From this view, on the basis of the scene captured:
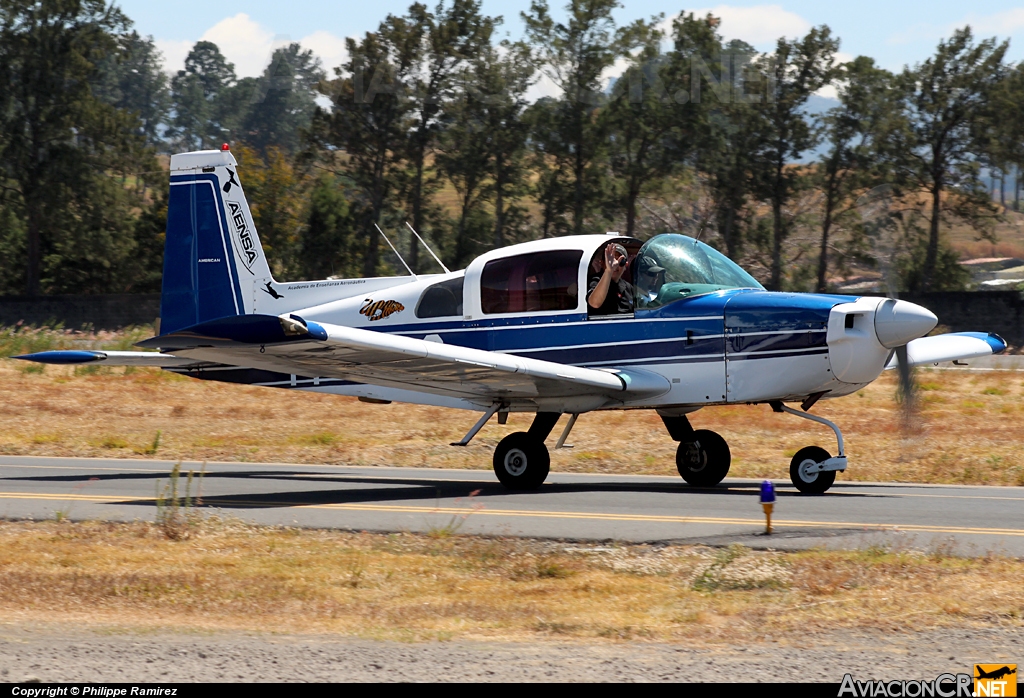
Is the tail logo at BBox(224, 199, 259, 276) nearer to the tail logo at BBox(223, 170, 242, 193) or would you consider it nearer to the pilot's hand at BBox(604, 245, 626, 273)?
the tail logo at BBox(223, 170, 242, 193)

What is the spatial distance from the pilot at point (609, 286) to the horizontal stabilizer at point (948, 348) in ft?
9.72

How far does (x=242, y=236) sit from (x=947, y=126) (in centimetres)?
4222

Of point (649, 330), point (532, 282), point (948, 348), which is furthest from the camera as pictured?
point (948, 348)

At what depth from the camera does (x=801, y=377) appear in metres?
11.5

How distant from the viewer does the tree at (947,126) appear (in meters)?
48.8

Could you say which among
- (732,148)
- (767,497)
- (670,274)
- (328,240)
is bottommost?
(767,497)

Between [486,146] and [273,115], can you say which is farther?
[273,115]

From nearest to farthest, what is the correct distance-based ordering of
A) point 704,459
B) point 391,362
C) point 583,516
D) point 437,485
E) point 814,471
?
point 583,516 < point 391,362 < point 814,471 < point 704,459 < point 437,485

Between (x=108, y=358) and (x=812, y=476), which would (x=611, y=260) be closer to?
(x=812, y=476)

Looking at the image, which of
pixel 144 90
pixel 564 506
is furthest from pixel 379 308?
pixel 144 90

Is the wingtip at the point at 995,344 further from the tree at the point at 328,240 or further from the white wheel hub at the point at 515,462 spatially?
the tree at the point at 328,240

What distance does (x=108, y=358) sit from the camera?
527 inches
